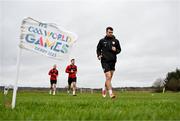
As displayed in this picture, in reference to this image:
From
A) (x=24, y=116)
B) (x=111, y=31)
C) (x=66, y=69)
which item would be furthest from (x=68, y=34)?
(x=66, y=69)

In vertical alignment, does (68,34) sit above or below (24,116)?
above

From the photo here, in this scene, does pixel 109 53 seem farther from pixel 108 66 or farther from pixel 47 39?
pixel 47 39

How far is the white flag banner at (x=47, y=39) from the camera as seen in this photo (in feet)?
24.3

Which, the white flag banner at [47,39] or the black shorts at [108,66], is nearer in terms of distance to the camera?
the white flag banner at [47,39]

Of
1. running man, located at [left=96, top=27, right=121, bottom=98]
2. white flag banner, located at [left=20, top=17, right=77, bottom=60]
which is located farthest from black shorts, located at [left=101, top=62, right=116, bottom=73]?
white flag banner, located at [left=20, top=17, right=77, bottom=60]

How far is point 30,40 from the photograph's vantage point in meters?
7.49

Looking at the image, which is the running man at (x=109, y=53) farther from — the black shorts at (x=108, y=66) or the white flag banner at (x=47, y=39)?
the white flag banner at (x=47, y=39)

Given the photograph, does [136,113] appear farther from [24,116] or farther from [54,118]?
[24,116]

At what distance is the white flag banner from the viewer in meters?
7.40

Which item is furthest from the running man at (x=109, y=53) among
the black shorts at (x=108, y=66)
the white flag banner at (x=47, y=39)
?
the white flag banner at (x=47, y=39)

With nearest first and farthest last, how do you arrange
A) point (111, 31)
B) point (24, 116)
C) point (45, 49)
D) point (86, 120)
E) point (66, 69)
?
point (86, 120), point (24, 116), point (45, 49), point (111, 31), point (66, 69)

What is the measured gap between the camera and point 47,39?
7461 mm

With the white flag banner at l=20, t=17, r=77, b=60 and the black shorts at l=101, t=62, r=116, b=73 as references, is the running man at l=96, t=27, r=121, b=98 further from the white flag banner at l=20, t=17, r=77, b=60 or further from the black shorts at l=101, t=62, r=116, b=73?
the white flag banner at l=20, t=17, r=77, b=60

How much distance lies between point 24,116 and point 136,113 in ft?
5.69
